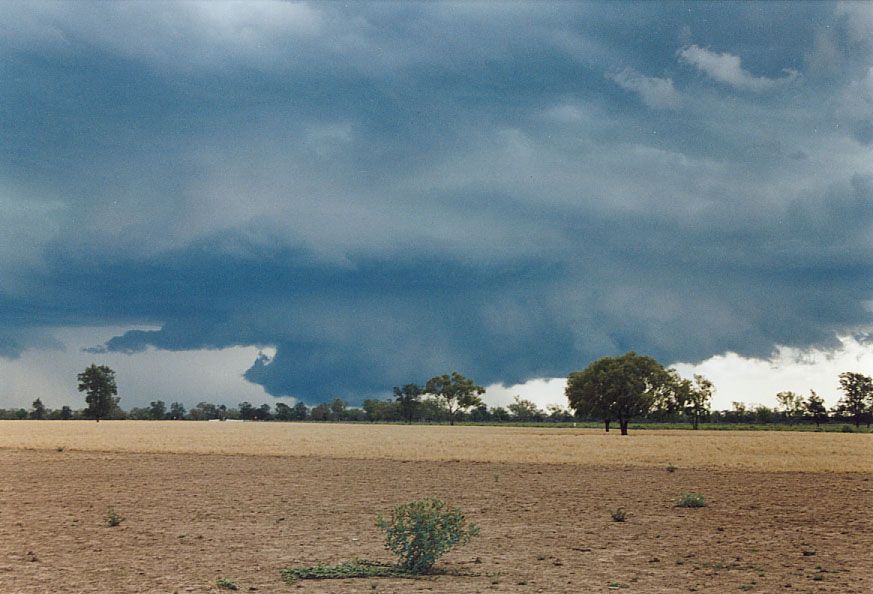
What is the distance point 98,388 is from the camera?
18450cm

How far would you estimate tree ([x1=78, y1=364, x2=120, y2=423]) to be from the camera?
183 metres

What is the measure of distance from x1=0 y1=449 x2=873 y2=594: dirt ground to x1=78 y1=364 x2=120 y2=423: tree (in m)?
158

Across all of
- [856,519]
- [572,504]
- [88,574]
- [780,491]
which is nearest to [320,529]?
[88,574]

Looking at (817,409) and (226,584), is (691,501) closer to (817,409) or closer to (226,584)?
(226,584)

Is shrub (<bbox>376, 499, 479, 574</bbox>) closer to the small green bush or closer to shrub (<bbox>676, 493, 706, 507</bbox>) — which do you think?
the small green bush

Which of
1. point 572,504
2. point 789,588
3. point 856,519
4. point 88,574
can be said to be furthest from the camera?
point 572,504

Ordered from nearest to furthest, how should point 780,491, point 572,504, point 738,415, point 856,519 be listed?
1. point 856,519
2. point 572,504
3. point 780,491
4. point 738,415

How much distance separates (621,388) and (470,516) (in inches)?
3238

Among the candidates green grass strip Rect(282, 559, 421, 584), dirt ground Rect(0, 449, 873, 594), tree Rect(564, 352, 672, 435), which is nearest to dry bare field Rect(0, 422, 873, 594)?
A: dirt ground Rect(0, 449, 873, 594)

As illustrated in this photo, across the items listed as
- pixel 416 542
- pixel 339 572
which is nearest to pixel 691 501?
pixel 416 542

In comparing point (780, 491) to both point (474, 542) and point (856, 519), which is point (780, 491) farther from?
point (474, 542)

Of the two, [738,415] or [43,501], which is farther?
[738,415]

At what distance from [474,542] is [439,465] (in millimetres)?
26261

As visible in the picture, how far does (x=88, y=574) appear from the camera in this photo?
46.5 ft
